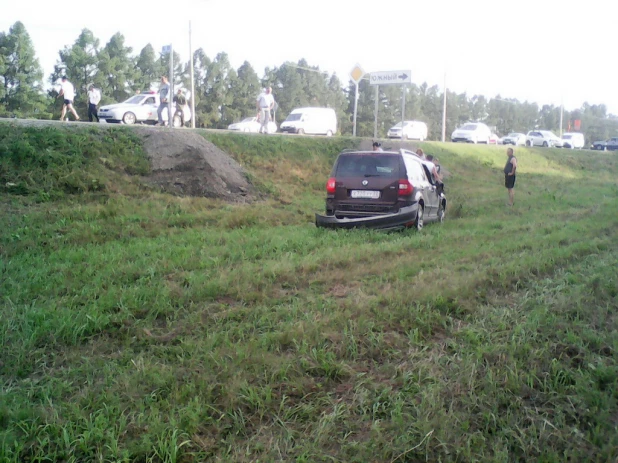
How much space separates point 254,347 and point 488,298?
2.54 metres

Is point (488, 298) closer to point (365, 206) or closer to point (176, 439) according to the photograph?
point (176, 439)

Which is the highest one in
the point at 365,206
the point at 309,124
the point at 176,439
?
the point at 309,124

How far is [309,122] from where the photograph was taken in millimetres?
32875

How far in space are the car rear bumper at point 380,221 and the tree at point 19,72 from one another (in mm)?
41866

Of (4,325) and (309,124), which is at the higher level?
(309,124)

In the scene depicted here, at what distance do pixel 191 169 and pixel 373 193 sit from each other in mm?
4845

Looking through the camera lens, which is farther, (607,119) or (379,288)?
(607,119)

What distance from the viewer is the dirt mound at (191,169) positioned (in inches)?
482

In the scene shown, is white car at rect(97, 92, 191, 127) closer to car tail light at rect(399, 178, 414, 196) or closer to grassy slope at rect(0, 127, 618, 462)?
car tail light at rect(399, 178, 414, 196)

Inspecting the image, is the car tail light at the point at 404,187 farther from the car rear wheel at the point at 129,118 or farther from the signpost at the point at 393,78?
the car rear wheel at the point at 129,118

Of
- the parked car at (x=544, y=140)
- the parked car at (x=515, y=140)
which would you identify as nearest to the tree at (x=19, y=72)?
the parked car at (x=515, y=140)

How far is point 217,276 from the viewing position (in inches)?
246

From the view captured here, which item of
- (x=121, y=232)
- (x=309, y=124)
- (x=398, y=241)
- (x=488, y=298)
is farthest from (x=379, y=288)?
(x=309, y=124)

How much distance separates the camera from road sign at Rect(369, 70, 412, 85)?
78.8 feet
